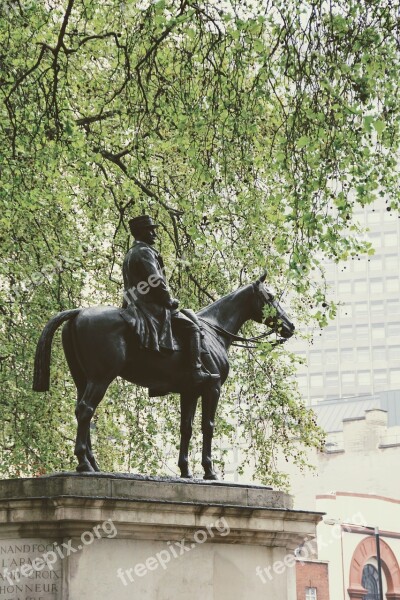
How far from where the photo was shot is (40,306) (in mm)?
17125

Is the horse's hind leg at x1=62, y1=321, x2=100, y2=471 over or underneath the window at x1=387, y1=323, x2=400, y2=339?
underneath

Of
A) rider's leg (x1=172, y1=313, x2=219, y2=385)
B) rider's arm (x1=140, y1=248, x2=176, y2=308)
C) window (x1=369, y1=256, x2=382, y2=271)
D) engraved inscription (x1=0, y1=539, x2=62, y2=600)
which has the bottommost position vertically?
engraved inscription (x1=0, y1=539, x2=62, y2=600)

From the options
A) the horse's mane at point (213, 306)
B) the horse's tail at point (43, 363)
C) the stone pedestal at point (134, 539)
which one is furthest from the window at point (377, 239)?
the stone pedestal at point (134, 539)

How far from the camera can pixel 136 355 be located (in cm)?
994

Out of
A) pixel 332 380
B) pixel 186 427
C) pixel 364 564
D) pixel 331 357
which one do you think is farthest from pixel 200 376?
pixel 331 357

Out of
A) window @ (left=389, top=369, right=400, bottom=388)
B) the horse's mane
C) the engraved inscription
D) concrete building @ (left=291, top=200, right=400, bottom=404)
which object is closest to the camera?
the engraved inscription

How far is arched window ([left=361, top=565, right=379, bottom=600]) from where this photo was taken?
45406 millimetres

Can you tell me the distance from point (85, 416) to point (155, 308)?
1.07 m

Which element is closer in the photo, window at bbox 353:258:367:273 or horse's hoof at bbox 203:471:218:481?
horse's hoof at bbox 203:471:218:481

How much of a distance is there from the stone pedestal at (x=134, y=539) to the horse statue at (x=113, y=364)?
595 mm

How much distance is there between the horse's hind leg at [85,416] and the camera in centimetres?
954

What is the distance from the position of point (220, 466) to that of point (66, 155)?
18.6 feet

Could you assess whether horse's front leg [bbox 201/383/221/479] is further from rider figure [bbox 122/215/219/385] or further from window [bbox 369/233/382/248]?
window [bbox 369/233/382/248]

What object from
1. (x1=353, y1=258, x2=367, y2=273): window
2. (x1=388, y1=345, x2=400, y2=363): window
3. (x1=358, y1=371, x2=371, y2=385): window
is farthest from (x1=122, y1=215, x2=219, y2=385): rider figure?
(x1=388, y1=345, x2=400, y2=363): window
